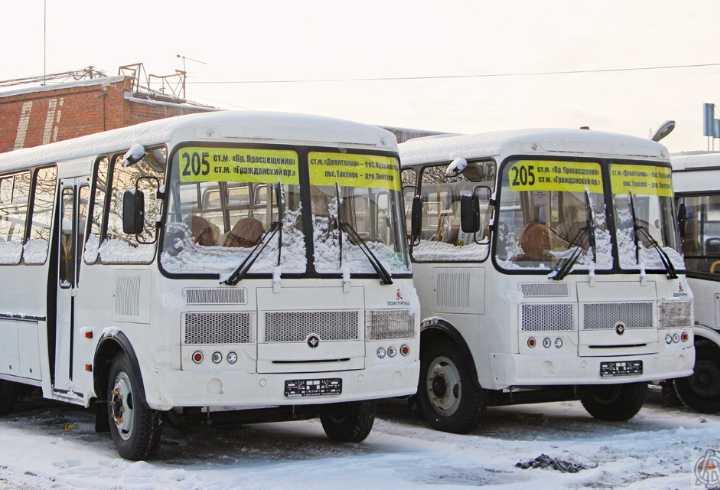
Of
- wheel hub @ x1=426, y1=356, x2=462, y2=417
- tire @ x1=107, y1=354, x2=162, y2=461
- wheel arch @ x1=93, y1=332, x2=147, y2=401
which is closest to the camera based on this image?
tire @ x1=107, y1=354, x2=162, y2=461

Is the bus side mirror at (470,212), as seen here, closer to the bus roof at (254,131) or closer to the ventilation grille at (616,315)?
the bus roof at (254,131)

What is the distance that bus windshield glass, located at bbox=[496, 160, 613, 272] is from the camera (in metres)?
9.51

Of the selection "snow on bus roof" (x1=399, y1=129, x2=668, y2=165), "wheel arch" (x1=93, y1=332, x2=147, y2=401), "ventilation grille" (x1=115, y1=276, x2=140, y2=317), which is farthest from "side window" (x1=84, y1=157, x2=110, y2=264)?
"snow on bus roof" (x1=399, y1=129, x2=668, y2=165)

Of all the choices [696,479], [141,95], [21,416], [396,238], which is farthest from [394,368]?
[141,95]

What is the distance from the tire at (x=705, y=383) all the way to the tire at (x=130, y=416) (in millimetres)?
6304

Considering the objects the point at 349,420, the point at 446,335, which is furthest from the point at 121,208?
the point at 446,335

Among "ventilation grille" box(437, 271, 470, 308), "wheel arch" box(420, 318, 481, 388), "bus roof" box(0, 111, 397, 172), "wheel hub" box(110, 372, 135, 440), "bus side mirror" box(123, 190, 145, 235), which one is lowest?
"wheel hub" box(110, 372, 135, 440)

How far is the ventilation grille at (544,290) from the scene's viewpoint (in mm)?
9328

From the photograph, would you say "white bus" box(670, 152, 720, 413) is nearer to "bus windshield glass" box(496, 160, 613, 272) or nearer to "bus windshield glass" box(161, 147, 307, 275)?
"bus windshield glass" box(496, 160, 613, 272)

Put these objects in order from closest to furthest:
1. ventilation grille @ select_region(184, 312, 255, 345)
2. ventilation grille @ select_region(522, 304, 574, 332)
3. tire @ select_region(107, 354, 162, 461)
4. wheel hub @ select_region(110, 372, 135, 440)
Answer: ventilation grille @ select_region(184, 312, 255, 345)
tire @ select_region(107, 354, 162, 461)
wheel hub @ select_region(110, 372, 135, 440)
ventilation grille @ select_region(522, 304, 574, 332)

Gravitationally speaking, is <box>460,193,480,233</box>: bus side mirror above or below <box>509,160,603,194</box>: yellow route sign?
below

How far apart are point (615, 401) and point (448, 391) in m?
2.00

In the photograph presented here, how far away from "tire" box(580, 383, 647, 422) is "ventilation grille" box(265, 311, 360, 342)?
340 cm

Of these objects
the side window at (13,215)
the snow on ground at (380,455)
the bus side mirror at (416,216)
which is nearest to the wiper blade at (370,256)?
the bus side mirror at (416,216)
